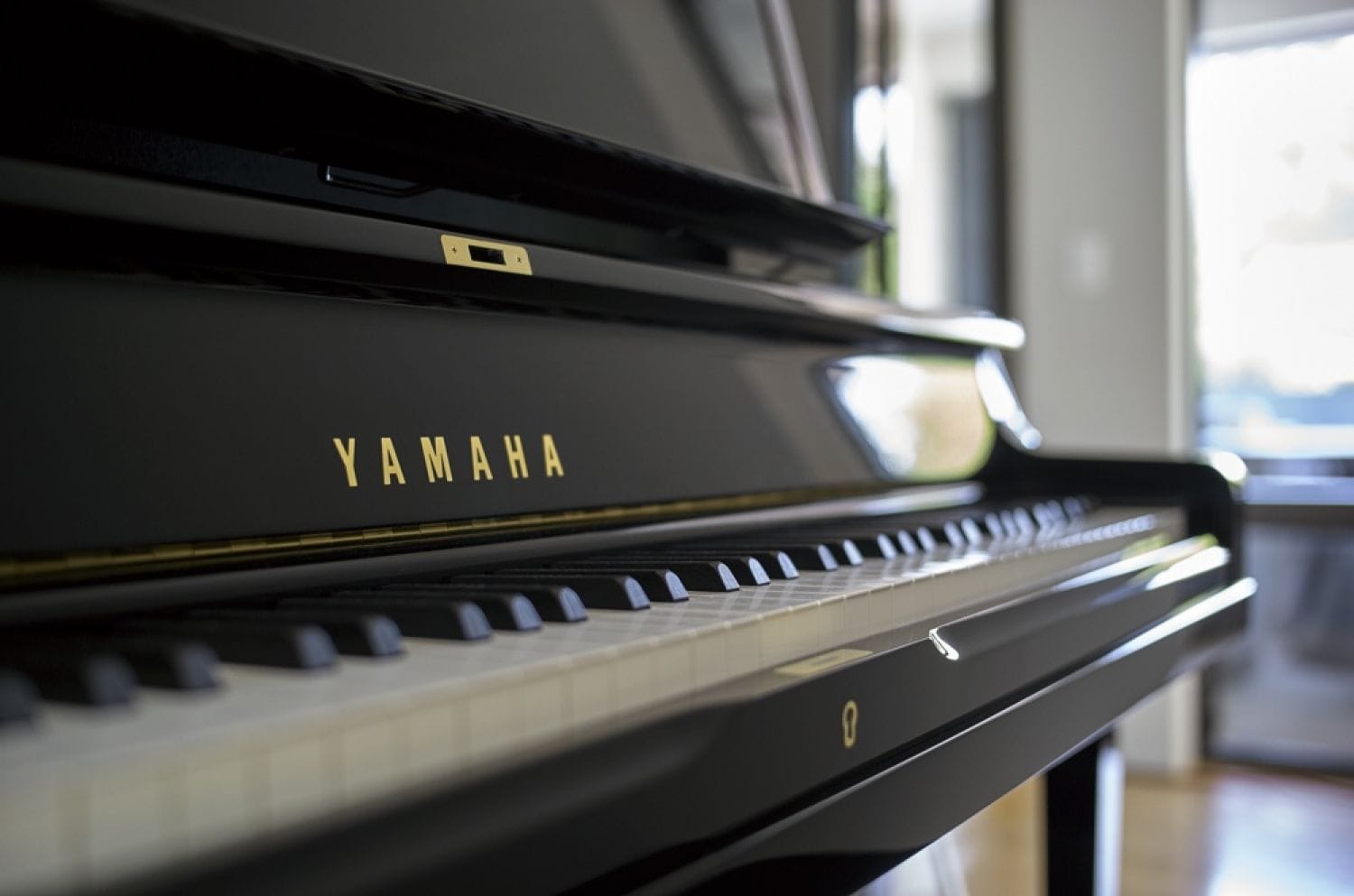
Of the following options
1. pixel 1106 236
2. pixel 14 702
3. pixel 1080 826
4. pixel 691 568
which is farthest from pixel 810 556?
pixel 1106 236

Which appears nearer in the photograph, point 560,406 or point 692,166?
point 560,406

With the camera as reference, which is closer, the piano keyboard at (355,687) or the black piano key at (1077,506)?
the piano keyboard at (355,687)

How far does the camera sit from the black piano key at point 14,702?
37cm

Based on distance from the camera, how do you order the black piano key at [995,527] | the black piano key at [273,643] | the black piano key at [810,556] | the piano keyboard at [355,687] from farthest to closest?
the black piano key at [995,527], the black piano key at [810,556], the black piano key at [273,643], the piano keyboard at [355,687]

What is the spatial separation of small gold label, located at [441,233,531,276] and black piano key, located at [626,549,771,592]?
221 mm

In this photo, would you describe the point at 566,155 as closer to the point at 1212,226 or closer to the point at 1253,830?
the point at 1253,830

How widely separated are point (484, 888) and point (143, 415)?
1.10 feet

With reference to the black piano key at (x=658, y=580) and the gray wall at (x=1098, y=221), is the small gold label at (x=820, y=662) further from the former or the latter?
the gray wall at (x=1098, y=221)

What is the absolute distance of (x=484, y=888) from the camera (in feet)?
1.52

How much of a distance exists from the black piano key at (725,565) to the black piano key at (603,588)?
6 centimetres

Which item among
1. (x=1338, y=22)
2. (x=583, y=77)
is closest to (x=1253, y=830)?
(x=1338, y=22)

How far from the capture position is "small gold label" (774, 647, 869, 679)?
0.67 metres

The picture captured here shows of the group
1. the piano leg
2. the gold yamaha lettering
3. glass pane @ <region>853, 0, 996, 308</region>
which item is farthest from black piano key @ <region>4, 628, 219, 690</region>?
glass pane @ <region>853, 0, 996, 308</region>

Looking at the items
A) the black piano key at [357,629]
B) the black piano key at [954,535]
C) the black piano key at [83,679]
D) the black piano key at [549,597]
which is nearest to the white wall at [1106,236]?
the black piano key at [954,535]
